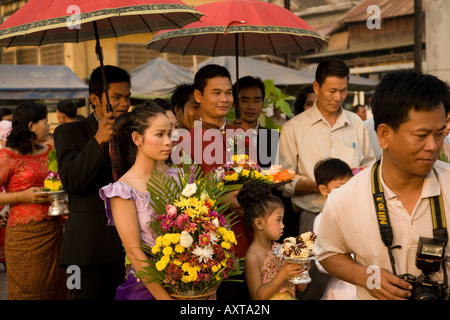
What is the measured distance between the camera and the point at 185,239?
2.82 meters

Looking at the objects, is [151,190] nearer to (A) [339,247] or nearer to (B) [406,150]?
(A) [339,247]

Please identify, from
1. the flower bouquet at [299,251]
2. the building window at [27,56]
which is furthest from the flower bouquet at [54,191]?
the building window at [27,56]

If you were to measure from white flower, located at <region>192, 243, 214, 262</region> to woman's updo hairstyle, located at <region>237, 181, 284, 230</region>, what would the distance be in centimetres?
110

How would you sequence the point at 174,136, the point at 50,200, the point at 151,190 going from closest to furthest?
the point at 151,190 → the point at 174,136 → the point at 50,200

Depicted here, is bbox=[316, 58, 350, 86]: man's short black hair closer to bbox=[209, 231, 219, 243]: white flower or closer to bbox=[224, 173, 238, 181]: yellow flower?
bbox=[224, 173, 238, 181]: yellow flower

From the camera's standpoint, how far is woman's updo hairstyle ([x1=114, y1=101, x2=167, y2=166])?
11.0ft

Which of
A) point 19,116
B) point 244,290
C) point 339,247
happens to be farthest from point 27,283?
point 339,247

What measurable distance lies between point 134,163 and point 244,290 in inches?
53.8

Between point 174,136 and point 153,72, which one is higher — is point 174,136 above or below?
below

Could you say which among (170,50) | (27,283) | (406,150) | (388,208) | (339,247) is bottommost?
(27,283)

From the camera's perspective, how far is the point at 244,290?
411 centimetres

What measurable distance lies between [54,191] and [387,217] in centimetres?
353

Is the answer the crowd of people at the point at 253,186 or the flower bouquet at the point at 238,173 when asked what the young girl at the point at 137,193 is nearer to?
the crowd of people at the point at 253,186

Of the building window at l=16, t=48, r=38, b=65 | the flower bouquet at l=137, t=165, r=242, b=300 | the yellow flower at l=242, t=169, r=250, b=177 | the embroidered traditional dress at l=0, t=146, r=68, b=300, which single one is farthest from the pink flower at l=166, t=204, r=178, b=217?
the building window at l=16, t=48, r=38, b=65
